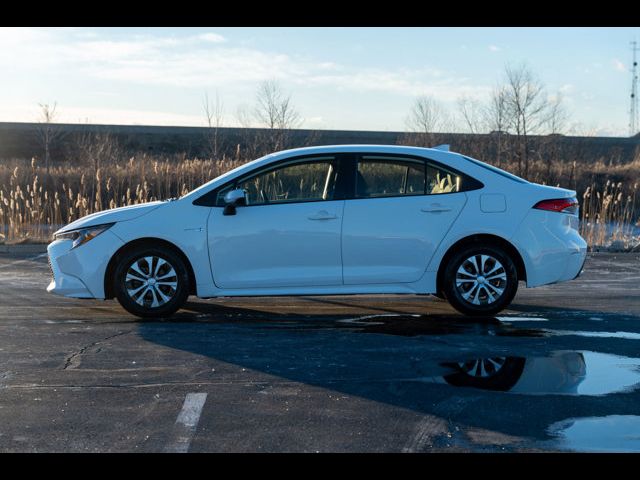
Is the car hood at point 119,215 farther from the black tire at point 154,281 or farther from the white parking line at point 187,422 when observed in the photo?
the white parking line at point 187,422

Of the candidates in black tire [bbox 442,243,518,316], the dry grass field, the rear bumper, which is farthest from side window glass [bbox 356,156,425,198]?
the dry grass field

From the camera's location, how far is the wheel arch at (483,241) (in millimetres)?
9180

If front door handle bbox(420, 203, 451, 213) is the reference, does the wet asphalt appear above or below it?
below

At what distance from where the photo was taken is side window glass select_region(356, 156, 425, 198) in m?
9.22

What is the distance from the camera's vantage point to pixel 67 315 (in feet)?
31.1

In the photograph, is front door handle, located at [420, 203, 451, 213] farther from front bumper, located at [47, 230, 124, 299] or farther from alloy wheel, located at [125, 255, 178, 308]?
front bumper, located at [47, 230, 124, 299]

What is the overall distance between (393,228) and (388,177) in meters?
0.58

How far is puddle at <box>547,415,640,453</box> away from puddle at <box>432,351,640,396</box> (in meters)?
0.64

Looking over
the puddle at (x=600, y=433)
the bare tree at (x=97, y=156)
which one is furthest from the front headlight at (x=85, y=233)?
the bare tree at (x=97, y=156)

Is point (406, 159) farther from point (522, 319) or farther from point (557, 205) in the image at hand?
point (522, 319)

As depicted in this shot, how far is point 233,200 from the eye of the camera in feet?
29.5

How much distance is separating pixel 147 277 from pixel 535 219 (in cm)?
383
